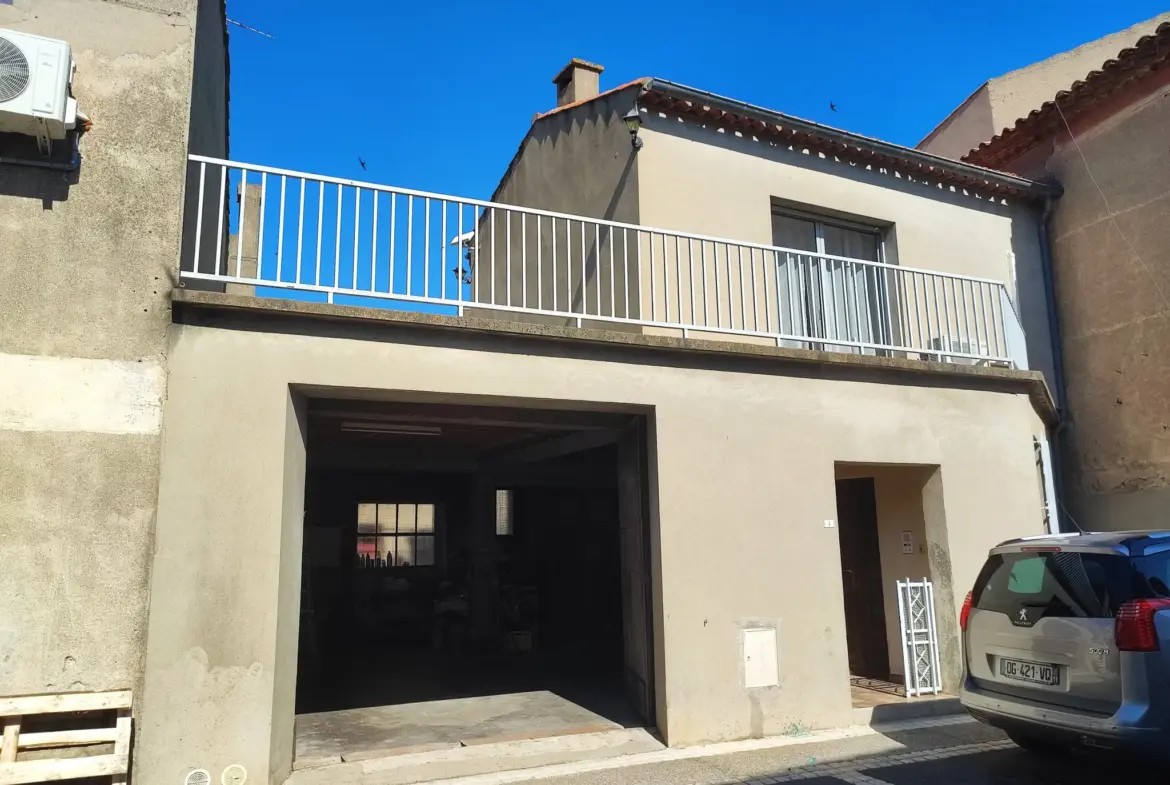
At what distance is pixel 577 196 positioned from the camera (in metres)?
9.73

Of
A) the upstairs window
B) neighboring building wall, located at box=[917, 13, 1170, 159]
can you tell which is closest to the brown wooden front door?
the upstairs window

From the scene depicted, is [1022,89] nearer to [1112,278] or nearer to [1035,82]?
[1035,82]

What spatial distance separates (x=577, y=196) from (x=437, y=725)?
6.24 metres

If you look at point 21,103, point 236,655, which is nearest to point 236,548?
point 236,655

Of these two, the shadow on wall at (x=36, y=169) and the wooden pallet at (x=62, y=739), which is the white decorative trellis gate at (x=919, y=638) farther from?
the shadow on wall at (x=36, y=169)

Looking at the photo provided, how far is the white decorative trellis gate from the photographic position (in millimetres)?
7316

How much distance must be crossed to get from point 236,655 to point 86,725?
2.82 ft

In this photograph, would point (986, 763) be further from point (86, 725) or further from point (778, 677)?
point (86, 725)

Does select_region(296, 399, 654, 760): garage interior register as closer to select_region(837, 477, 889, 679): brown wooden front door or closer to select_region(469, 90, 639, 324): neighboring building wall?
select_region(469, 90, 639, 324): neighboring building wall

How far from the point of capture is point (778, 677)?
642 cm

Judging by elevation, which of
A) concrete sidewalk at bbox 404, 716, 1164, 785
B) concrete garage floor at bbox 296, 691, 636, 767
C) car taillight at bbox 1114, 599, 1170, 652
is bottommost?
concrete sidewalk at bbox 404, 716, 1164, 785

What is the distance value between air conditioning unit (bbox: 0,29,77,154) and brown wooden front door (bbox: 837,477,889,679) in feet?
25.4

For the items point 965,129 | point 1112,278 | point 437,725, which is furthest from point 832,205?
point 437,725

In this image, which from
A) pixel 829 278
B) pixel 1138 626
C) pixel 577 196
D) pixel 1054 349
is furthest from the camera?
pixel 1054 349
